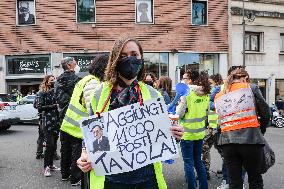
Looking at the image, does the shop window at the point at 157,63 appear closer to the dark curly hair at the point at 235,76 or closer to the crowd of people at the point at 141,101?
the crowd of people at the point at 141,101

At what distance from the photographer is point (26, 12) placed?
23547 millimetres

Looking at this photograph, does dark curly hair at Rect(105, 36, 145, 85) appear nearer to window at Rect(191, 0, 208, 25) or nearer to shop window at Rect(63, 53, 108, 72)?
shop window at Rect(63, 53, 108, 72)

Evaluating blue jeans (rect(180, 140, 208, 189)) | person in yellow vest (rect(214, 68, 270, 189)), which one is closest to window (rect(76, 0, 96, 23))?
blue jeans (rect(180, 140, 208, 189))

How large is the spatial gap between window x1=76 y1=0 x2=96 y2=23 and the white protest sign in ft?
62.3

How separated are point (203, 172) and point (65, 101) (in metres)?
2.48

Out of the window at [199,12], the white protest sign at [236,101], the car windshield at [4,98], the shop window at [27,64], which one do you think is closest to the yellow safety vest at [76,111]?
the white protest sign at [236,101]

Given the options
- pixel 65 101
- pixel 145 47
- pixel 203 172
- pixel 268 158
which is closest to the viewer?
pixel 268 158

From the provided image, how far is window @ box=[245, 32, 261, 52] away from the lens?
2520cm

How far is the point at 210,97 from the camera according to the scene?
7.09m

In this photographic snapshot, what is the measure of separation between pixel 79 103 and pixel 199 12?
1972 cm

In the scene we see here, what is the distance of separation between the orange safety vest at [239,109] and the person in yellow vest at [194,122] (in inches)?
46.6

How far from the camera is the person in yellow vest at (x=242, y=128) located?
4816mm

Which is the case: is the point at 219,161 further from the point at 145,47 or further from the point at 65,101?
the point at 145,47

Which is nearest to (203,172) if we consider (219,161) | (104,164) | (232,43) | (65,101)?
(65,101)
